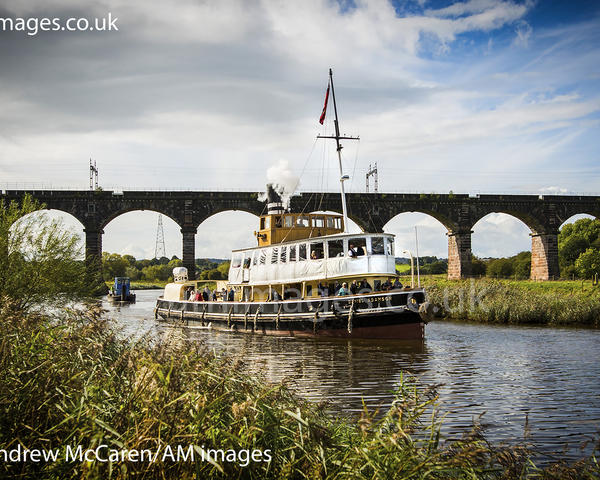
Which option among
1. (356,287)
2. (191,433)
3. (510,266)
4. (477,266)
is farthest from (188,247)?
(191,433)

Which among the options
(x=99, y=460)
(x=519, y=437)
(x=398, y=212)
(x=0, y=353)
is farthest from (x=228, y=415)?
(x=398, y=212)

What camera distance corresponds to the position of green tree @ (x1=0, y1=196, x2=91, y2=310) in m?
16.5

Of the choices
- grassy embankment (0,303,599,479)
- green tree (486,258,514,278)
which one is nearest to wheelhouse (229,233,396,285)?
grassy embankment (0,303,599,479)

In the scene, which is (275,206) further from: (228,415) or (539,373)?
(228,415)

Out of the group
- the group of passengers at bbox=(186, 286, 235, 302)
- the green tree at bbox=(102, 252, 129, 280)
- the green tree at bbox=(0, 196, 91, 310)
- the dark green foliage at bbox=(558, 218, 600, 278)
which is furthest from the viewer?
the green tree at bbox=(102, 252, 129, 280)

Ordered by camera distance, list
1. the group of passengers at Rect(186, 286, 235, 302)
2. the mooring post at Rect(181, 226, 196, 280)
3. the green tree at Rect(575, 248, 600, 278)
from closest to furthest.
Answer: the group of passengers at Rect(186, 286, 235, 302) → the mooring post at Rect(181, 226, 196, 280) → the green tree at Rect(575, 248, 600, 278)

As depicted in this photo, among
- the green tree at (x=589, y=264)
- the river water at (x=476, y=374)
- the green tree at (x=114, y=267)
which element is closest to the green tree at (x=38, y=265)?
Answer: the river water at (x=476, y=374)

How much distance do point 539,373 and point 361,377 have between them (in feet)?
14.9

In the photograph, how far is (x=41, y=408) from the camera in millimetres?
5137

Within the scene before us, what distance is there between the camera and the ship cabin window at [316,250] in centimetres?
2102

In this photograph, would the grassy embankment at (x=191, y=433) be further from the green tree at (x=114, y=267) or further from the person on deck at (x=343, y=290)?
the green tree at (x=114, y=267)

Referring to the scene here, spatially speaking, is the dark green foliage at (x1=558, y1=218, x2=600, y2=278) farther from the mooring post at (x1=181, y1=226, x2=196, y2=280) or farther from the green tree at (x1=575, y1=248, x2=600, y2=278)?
the mooring post at (x1=181, y1=226, x2=196, y2=280)

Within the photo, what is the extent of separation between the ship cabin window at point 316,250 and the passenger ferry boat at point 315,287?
0.04 m

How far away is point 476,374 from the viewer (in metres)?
13.1
